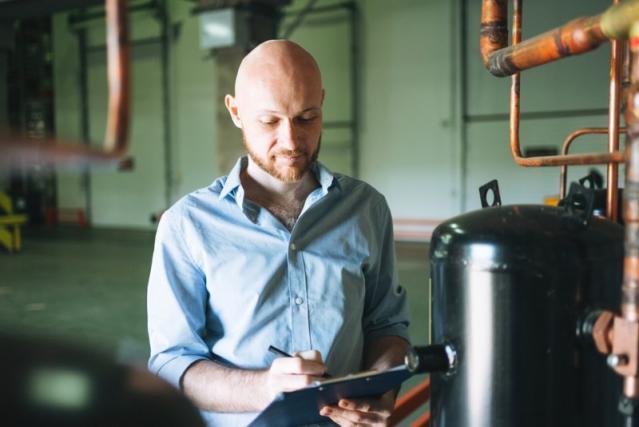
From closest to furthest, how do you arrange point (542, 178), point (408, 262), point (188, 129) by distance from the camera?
1. point (408, 262)
2. point (542, 178)
3. point (188, 129)

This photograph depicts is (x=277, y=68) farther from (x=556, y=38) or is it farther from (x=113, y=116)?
(x=113, y=116)

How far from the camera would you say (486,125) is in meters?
9.72

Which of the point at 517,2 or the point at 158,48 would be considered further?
the point at 158,48

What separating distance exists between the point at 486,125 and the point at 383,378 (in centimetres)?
916

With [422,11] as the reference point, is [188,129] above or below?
below

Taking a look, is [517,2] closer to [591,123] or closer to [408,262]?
[408,262]

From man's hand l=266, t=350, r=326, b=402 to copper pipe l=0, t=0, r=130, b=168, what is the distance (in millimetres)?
745

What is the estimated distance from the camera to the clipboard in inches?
43.2

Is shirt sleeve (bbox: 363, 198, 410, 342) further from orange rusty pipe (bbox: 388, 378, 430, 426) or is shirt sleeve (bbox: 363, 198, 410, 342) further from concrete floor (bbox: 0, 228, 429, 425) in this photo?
concrete floor (bbox: 0, 228, 429, 425)

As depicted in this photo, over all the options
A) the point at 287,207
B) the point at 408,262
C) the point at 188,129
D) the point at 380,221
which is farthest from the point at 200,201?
the point at 188,129

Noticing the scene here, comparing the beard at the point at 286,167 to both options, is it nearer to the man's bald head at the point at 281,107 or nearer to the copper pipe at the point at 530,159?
the man's bald head at the point at 281,107

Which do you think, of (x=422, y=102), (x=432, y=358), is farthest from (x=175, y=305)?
(x=422, y=102)

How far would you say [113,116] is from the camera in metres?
0.55

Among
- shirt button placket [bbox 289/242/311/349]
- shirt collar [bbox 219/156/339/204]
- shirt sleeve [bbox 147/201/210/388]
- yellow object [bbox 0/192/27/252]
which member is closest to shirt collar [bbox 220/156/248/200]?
shirt collar [bbox 219/156/339/204]
